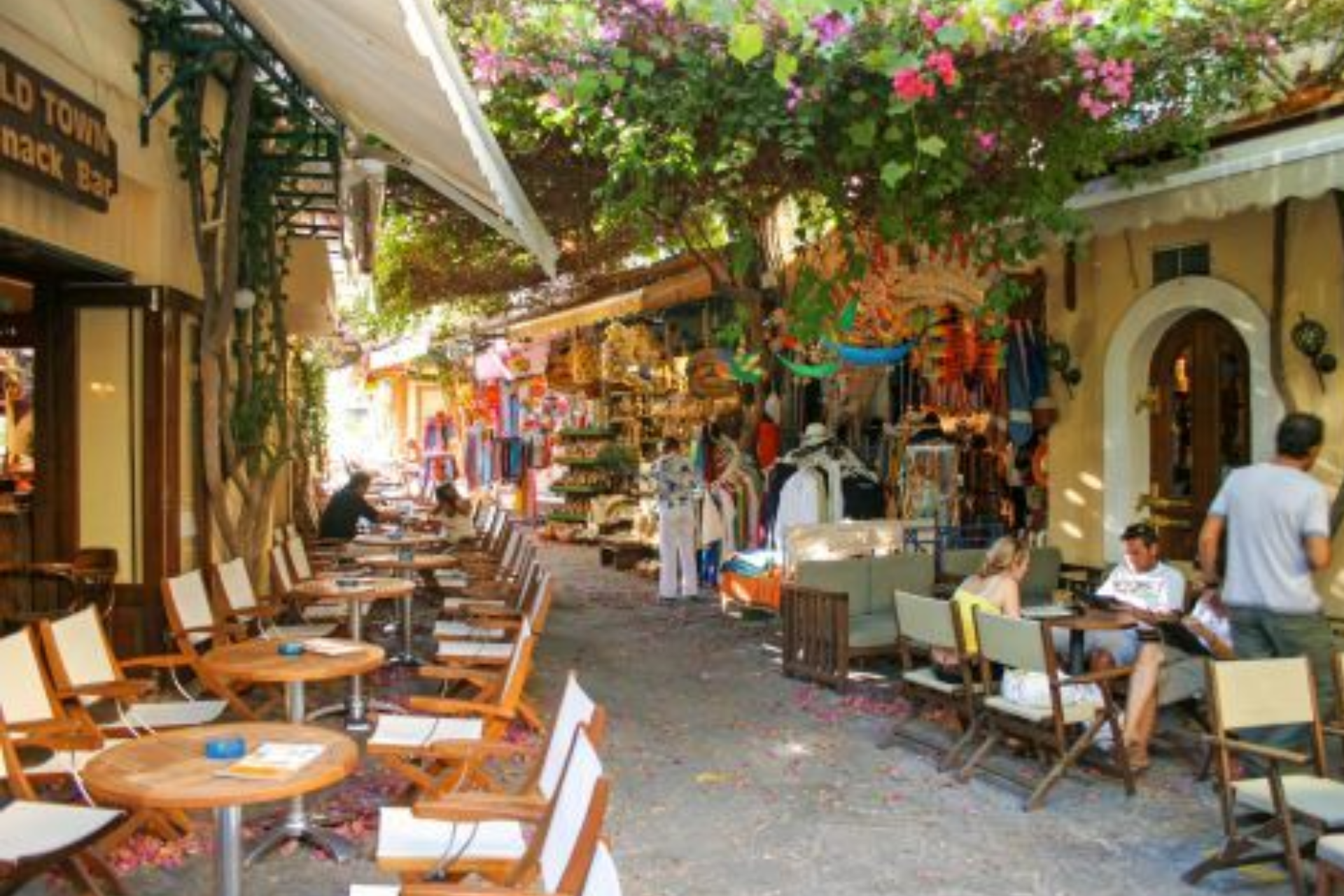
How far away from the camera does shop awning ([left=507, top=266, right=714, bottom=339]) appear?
13.6m

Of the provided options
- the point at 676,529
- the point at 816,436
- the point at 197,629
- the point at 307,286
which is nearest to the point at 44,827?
the point at 197,629

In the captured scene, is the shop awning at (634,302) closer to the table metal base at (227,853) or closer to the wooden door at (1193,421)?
the wooden door at (1193,421)

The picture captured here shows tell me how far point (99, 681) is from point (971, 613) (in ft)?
13.9

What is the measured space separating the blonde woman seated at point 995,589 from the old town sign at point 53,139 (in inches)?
202

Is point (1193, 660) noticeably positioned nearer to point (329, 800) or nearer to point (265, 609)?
point (329, 800)

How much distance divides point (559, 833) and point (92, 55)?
5.89m

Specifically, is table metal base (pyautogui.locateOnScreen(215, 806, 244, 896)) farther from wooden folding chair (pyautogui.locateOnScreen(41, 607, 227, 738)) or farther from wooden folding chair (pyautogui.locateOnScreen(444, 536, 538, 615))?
wooden folding chair (pyautogui.locateOnScreen(444, 536, 538, 615))


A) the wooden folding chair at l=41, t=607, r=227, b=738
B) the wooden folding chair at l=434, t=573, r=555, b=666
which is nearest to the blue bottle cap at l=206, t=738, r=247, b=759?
the wooden folding chair at l=41, t=607, r=227, b=738

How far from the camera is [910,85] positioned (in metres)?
5.98

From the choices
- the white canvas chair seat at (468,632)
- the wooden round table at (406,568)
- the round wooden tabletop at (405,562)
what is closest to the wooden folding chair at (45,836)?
the white canvas chair seat at (468,632)

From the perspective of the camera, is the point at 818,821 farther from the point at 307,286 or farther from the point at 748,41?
the point at 307,286

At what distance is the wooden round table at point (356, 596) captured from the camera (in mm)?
7340

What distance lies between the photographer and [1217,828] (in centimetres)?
546

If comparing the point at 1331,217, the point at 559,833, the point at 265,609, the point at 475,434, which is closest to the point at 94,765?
the point at 559,833
